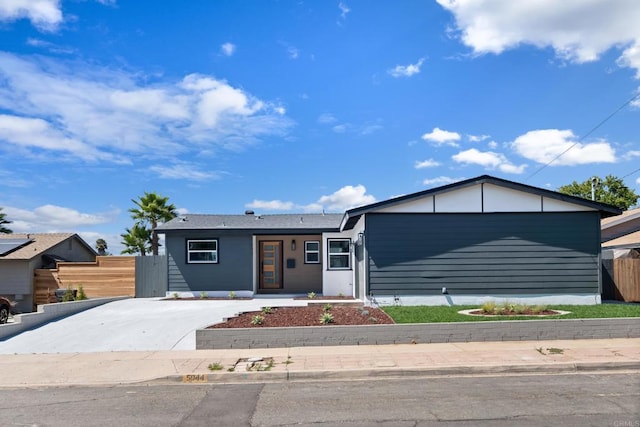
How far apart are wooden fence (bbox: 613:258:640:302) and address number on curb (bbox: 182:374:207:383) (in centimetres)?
1341

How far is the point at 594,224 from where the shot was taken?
14.4 meters

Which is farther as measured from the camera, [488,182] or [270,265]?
[270,265]

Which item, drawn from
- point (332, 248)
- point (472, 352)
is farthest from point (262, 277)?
point (472, 352)

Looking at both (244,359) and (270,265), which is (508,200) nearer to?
(244,359)

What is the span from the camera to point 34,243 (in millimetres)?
22516

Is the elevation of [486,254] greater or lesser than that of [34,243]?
lesser

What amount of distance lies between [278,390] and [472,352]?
13.4 ft

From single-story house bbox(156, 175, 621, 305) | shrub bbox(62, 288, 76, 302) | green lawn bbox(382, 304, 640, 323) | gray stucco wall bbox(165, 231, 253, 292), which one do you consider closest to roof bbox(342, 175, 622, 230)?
single-story house bbox(156, 175, 621, 305)

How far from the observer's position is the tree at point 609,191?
→ 42.5 m

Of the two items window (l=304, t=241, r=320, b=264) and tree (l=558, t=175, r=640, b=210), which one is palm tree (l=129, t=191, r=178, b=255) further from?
tree (l=558, t=175, r=640, b=210)

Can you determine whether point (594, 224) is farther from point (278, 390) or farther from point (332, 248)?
point (278, 390)

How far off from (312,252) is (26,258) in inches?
448

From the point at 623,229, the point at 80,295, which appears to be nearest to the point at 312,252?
the point at 80,295

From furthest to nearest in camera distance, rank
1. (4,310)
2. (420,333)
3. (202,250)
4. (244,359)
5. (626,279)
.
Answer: (202,250), (626,279), (4,310), (420,333), (244,359)
